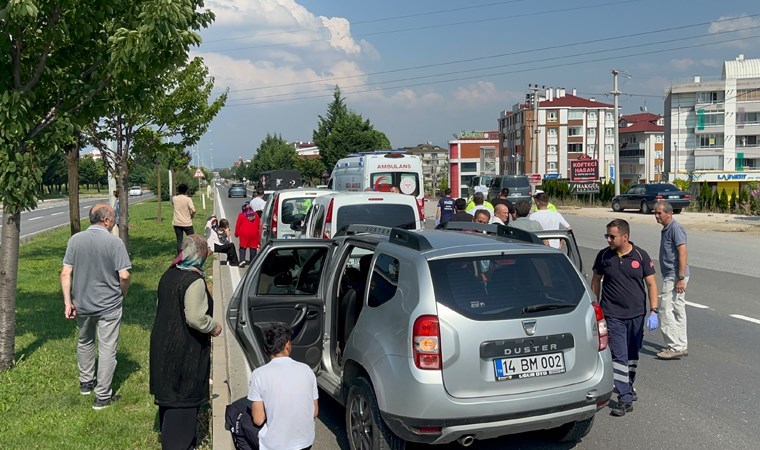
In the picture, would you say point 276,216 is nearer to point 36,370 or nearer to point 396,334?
point 36,370

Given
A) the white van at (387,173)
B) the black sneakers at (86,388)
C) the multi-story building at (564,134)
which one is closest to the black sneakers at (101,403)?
the black sneakers at (86,388)

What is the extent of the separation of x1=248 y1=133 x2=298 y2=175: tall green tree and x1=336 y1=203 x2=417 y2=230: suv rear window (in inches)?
3957

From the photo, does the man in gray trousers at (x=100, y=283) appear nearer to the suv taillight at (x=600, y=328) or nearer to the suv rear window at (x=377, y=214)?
the suv taillight at (x=600, y=328)

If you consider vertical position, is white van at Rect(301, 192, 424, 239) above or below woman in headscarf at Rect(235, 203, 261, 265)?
above

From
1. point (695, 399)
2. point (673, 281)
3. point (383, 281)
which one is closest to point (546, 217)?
point (673, 281)

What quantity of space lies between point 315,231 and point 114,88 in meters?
4.10

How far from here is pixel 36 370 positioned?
7602 mm

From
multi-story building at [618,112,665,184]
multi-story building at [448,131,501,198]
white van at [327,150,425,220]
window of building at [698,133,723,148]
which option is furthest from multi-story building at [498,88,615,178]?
white van at [327,150,425,220]

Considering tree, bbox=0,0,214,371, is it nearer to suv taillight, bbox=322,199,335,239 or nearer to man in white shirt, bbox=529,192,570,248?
suv taillight, bbox=322,199,335,239

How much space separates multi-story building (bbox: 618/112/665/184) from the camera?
390 feet

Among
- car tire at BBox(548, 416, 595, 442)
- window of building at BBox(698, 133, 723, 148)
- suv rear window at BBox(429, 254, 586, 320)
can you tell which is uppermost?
window of building at BBox(698, 133, 723, 148)

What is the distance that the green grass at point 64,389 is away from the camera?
5.73 meters

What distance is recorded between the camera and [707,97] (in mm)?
96438

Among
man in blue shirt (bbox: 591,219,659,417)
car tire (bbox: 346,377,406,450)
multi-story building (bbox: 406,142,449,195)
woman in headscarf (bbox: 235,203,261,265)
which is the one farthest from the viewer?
multi-story building (bbox: 406,142,449,195)
